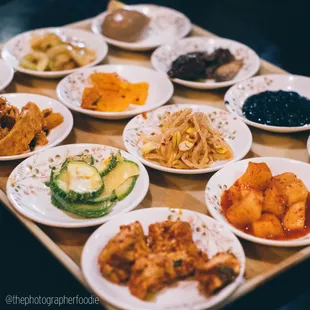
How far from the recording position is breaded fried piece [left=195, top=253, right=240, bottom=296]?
1.77 m

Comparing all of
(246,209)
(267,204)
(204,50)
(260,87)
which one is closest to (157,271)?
(246,209)

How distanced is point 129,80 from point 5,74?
2.65 feet

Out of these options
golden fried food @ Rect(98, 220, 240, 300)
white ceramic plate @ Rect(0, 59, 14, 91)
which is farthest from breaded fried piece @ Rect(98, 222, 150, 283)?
white ceramic plate @ Rect(0, 59, 14, 91)

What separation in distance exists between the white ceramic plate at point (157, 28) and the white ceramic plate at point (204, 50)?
150 mm

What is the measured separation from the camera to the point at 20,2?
503 centimetres

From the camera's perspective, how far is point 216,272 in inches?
71.0

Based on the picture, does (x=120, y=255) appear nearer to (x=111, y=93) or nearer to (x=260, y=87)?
(x=111, y=93)

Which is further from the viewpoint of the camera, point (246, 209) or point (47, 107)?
point (47, 107)

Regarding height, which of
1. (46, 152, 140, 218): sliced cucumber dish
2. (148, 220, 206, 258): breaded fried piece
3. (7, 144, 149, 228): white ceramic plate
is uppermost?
(148, 220, 206, 258): breaded fried piece

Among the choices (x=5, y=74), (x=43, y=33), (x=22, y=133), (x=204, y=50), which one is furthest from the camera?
(x=43, y=33)

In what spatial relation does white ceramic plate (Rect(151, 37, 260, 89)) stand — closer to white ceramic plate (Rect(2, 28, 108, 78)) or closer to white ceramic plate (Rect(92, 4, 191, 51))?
white ceramic plate (Rect(92, 4, 191, 51))

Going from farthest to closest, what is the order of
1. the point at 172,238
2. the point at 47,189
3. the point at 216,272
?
the point at 47,189 → the point at 172,238 → the point at 216,272

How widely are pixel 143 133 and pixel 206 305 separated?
1.19m

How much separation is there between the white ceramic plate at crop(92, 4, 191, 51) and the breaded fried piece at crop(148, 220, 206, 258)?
1968 millimetres
